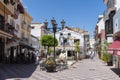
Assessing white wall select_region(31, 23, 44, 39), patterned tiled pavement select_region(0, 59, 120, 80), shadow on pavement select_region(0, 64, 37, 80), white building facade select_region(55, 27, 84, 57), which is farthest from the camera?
white wall select_region(31, 23, 44, 39)

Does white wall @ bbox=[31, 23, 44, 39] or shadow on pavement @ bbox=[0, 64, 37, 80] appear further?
white wall @ bbox=[31, 23, 44, 39]


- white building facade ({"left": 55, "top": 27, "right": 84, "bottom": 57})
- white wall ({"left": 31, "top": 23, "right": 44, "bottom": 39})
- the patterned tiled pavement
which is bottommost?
the patterned tiled pavement

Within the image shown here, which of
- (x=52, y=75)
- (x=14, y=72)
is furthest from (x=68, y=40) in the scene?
(x=52, y=75)

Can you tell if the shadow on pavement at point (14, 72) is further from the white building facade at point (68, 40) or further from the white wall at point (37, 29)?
the white wall at point (37, 29)

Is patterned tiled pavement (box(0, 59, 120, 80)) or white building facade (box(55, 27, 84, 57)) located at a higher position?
white building facade (box(55, 27, 84, 57))

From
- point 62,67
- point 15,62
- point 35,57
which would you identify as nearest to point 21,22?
point 35,57

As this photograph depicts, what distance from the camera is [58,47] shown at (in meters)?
76.7

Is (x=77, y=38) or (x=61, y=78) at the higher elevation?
(x=77, y=38)

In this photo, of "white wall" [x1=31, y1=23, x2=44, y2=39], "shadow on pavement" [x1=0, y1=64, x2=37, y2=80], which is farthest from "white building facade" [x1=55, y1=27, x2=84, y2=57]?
"shadow on pavement" [x1=0, y1=64, x2=37, y2=80]

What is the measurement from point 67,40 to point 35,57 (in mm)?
39802

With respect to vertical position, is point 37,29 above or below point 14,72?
above

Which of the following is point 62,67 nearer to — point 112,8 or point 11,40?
point 11,40

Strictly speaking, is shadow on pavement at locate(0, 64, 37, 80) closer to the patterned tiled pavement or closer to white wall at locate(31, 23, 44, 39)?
the patterned tiled pavement

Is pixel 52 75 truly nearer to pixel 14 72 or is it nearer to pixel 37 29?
pixel 14 72
